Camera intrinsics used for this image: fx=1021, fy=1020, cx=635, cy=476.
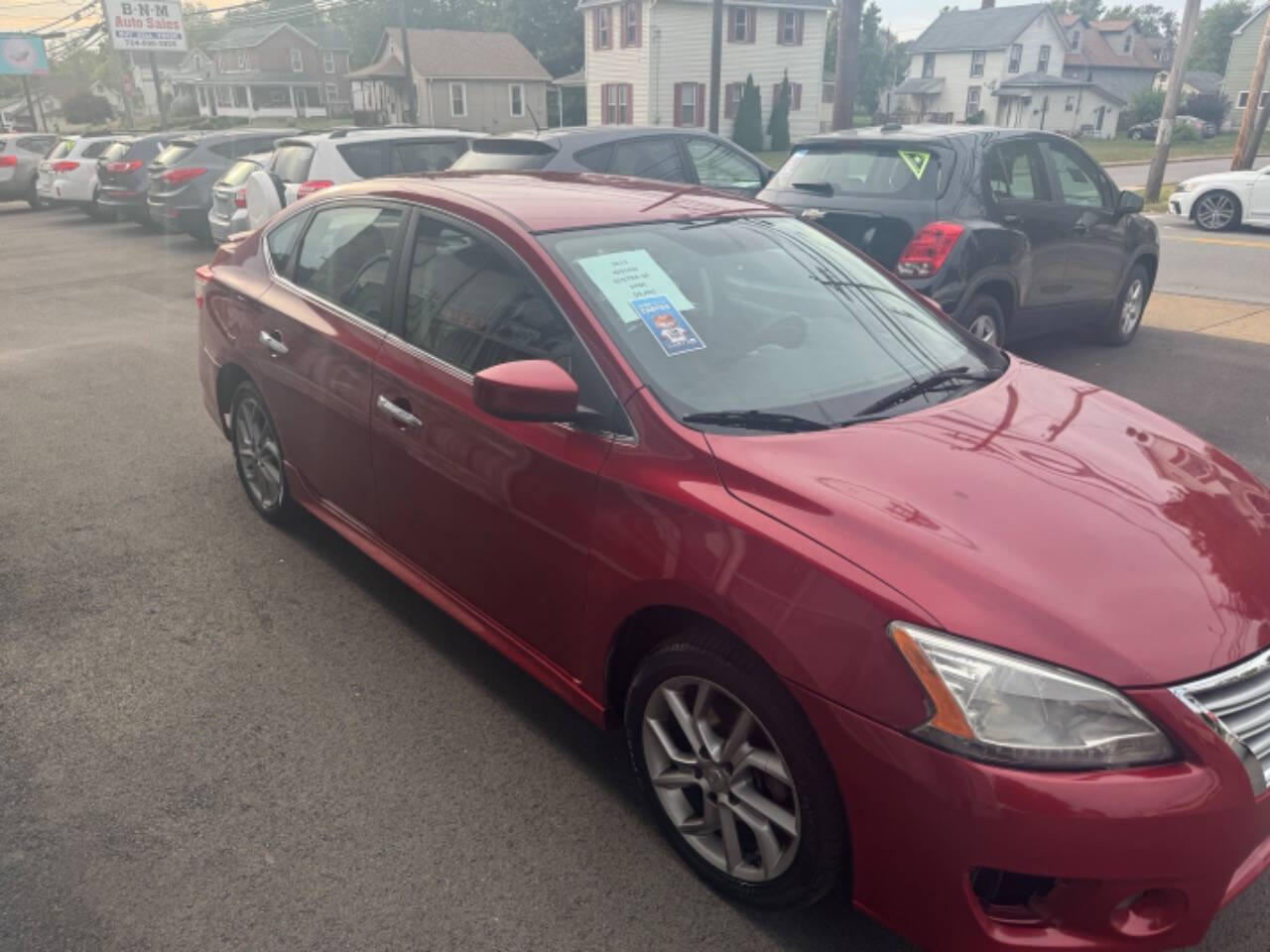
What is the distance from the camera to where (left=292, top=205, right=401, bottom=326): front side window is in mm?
3775

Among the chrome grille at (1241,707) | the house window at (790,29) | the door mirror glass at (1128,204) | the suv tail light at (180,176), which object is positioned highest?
the house window at (790,29)

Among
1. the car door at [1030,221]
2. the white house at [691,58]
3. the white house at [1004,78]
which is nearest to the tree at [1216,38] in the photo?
the white house at [1004,78]

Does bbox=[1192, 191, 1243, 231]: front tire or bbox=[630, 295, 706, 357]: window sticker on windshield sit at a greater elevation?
bbox=[630, 295, 706, 357]: window sticker on windshield

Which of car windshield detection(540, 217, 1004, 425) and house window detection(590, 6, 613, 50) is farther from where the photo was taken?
house window detection(590, 6, 613, 50)

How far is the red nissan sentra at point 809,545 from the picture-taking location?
2.04 m

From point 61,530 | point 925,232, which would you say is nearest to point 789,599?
point 61,530

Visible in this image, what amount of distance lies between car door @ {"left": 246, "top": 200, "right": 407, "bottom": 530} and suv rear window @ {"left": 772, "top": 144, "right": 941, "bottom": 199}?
4.11 m

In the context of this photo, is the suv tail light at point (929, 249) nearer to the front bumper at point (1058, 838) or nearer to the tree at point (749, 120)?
the front bumper at point (1058, 838)

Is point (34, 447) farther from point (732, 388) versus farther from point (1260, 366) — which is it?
point (1260, 366)

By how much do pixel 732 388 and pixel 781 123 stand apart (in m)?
44.1

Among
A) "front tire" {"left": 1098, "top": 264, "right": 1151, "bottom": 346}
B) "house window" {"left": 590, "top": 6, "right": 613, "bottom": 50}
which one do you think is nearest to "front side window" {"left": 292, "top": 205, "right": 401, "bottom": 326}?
"front tire" {"left": 1098, "top": 264, "right": 1151, "bottom": 346}

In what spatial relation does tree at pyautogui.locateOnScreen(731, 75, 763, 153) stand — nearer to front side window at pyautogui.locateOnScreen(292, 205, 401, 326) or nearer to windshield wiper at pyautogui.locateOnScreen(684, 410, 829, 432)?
front side window at pyautogui.locateOnScreen(292, 205, 401, 326)

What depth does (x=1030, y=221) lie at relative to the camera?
23.5 ft

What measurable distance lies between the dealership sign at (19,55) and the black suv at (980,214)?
51.9 meters
